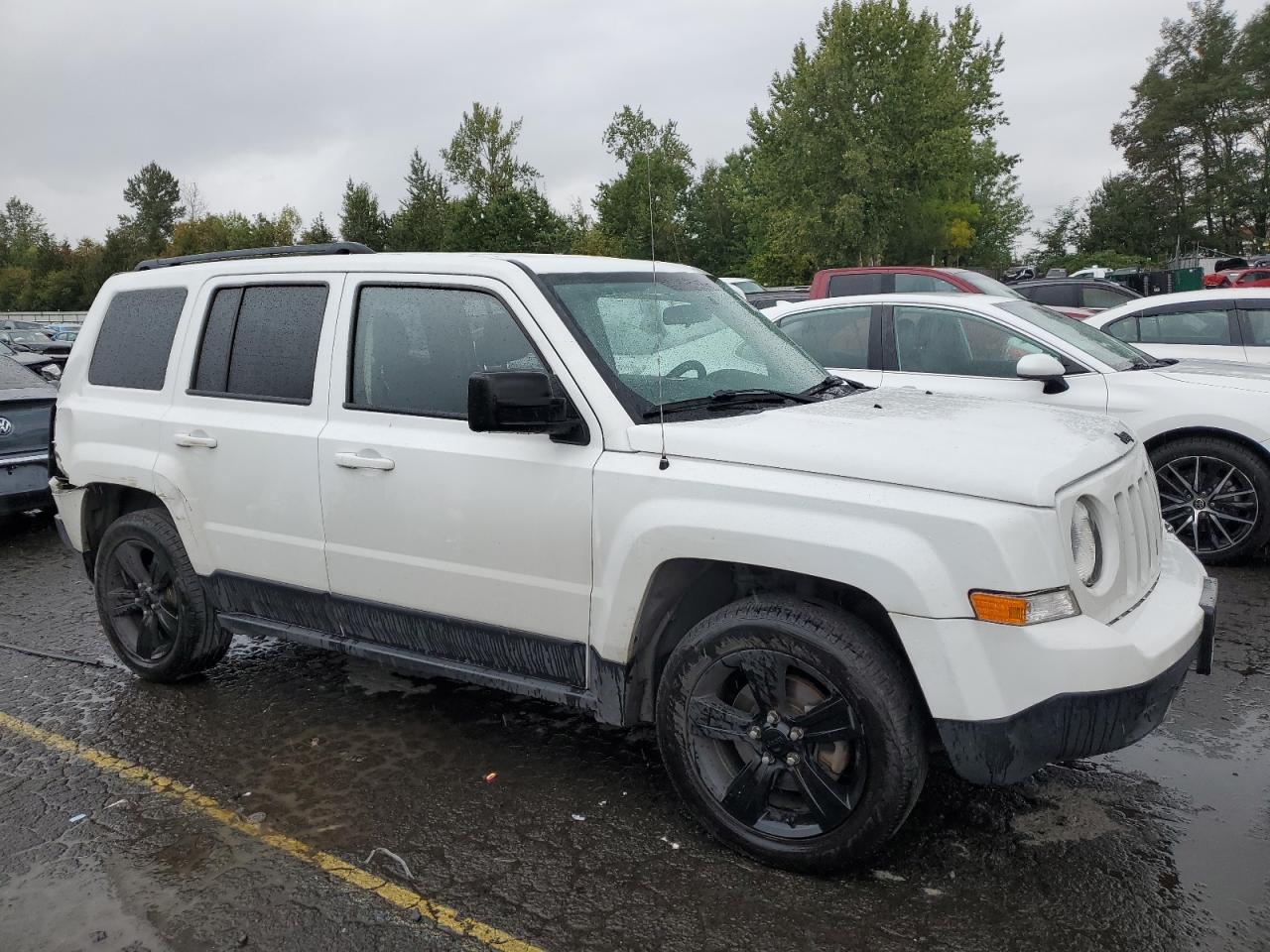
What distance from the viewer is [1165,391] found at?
21.1 feet

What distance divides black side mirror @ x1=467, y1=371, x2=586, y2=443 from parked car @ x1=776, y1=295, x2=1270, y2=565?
3.20 m

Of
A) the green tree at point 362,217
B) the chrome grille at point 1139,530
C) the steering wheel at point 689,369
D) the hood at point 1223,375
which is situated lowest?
the chrome grille at point 1139,530

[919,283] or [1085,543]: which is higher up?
[919,283]

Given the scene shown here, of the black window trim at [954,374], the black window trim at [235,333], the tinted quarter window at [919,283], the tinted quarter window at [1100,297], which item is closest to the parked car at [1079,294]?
the tinted quarter window at [1100,297]

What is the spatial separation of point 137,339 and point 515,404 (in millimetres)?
2539

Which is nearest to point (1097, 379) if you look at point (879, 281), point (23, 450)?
point (879, 281)

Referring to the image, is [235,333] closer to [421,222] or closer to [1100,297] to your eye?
[1100,297]

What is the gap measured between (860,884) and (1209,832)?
1.17m

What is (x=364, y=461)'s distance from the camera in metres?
3.79

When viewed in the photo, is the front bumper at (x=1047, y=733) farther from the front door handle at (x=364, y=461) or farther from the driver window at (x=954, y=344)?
the driver window at (x=954, y=344)

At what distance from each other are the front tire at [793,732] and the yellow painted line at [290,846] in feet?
2.44

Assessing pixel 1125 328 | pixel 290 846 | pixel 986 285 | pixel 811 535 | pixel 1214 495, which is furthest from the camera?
pixel 986 285

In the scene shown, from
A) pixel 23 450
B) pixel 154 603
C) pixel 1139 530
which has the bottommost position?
pixel 154 603

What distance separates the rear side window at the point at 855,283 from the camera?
514 inches
